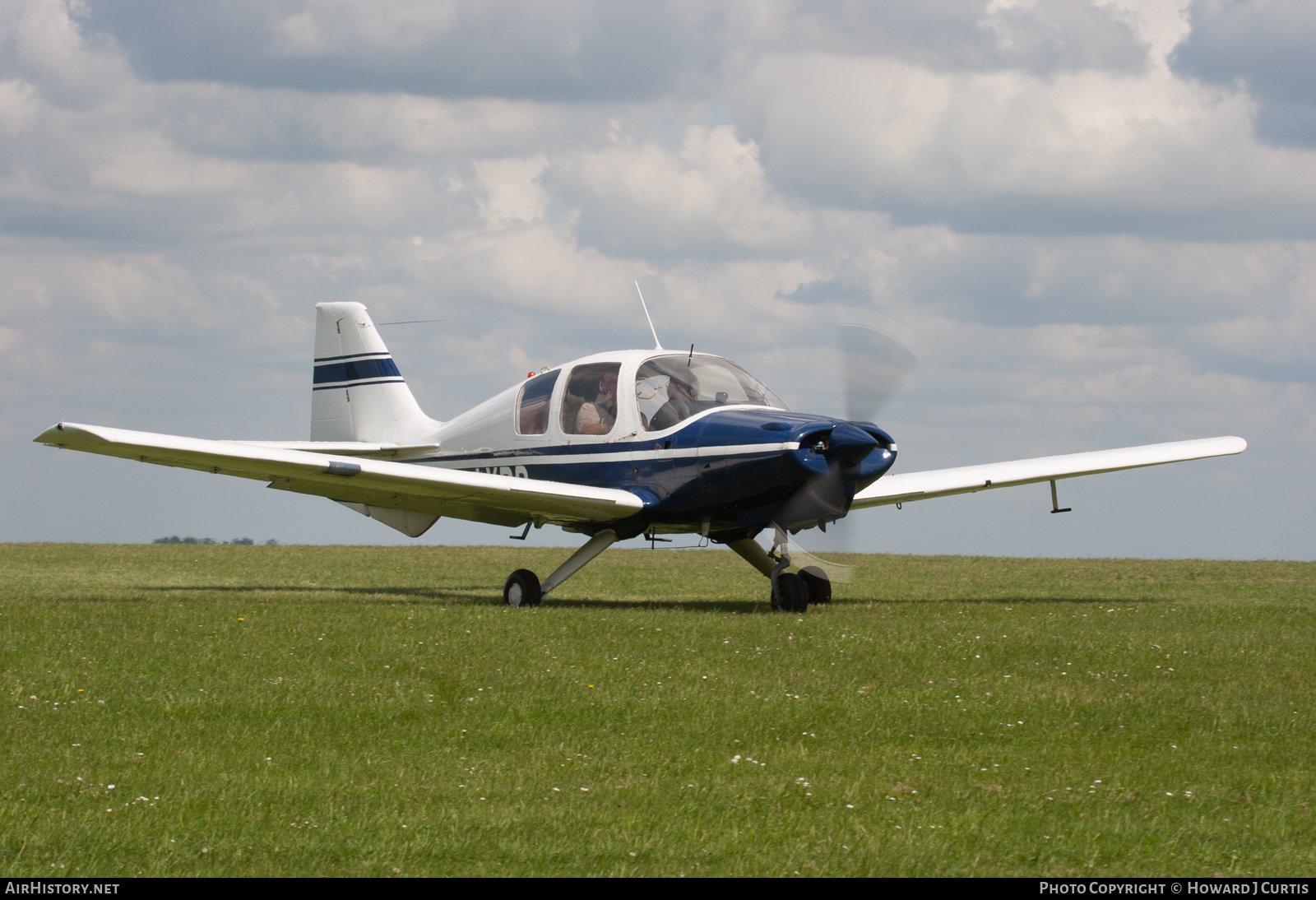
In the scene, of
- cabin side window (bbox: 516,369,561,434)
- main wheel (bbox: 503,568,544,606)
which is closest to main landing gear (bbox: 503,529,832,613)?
main wheel (bbox: 503,568,544,606)

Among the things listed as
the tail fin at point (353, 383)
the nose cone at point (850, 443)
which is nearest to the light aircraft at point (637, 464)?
the nose cone at point (850, 443)

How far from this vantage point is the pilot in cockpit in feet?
48.1

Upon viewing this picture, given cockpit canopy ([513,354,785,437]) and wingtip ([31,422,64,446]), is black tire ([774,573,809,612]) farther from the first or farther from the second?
wingtip ([31,422,64,446])

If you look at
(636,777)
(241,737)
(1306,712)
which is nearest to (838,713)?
(636,777)

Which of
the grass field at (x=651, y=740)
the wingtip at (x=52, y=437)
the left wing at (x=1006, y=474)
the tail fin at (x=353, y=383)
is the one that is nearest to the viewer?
the grass field at (x=651, y=740)

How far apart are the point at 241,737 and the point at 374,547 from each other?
2173 cm

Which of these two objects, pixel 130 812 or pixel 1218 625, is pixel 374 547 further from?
pixel 130 812

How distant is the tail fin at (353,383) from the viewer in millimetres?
19719

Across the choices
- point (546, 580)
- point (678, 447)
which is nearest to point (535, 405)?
point (546, 580)

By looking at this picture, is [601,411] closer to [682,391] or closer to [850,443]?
[682,391]

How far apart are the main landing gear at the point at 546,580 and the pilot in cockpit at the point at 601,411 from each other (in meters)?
1.22

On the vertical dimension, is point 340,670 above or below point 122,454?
below

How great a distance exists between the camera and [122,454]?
42.1 ft

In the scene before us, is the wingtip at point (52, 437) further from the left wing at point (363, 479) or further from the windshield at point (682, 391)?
the windshield at point (682, 391)
